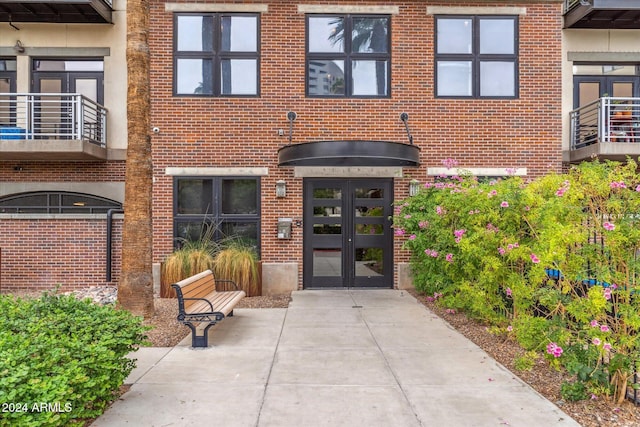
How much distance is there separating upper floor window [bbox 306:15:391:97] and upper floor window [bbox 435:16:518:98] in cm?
137

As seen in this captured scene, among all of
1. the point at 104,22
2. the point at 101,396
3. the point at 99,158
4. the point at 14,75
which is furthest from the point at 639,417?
the point at 14,75

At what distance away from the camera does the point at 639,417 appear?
146 inches

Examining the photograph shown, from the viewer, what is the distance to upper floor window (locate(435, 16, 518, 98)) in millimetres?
10133

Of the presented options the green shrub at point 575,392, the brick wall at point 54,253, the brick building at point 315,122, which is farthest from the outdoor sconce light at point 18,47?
the green shrub at point 575,392

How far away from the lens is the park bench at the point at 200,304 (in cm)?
563

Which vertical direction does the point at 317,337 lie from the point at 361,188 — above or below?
below

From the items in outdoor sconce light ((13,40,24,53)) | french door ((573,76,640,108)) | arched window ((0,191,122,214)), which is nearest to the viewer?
outdoor sconce light ((13,40,24,53))

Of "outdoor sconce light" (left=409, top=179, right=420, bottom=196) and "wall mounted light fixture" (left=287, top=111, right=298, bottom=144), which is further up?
"wall mounted light fixture" (left=287, top=111, right=298, bottom=144)

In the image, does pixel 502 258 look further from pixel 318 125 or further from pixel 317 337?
pixel 318 125

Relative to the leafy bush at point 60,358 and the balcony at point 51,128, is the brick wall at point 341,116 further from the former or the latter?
the leafy bush at point 60,358

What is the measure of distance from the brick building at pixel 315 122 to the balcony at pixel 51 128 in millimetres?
166

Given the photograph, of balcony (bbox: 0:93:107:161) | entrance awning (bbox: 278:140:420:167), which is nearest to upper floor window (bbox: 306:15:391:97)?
entrance awning (bbox: 278:140:420:167)

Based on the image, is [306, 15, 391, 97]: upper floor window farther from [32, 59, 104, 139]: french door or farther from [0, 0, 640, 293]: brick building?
[32, 59, 104, 139]: french door

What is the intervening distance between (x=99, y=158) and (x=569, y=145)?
12052 millimetres
